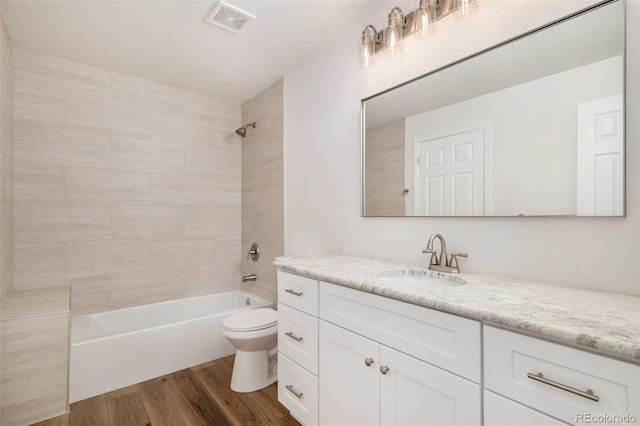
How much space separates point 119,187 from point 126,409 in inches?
68.2

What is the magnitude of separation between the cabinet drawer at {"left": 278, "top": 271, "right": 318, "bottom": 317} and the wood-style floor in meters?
0.70

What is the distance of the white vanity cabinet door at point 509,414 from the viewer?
0.77 m

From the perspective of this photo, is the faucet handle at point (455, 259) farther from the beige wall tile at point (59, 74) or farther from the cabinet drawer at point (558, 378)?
the beige wall tile at point (59, 74)

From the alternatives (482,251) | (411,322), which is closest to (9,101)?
(411,322)

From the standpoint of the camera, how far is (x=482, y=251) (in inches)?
55.4

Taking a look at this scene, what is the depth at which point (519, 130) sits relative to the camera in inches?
50.5

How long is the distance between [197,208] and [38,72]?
62.0 inches

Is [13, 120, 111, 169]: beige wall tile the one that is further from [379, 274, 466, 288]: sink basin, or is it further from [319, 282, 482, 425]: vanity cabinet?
[379, 274, 466, 288]: sink basin

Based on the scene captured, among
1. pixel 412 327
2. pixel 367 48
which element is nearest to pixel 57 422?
pixel 412 327

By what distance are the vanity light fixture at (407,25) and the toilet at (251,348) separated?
184 centimetres

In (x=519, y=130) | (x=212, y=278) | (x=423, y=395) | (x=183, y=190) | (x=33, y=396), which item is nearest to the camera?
(x=423, y=395)

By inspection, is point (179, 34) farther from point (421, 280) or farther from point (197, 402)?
point (197, 402)

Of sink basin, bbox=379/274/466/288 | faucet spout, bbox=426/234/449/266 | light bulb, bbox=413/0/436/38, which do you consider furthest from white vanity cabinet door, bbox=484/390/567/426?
light bulb, bbox=413/0/436/38

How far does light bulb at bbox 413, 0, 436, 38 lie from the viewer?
4.94 feet
